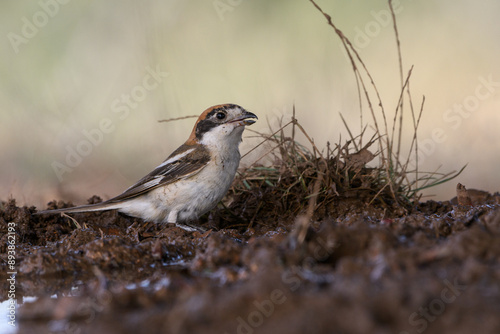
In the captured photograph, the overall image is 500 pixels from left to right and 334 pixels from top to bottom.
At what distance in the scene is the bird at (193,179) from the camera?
5.62 meters

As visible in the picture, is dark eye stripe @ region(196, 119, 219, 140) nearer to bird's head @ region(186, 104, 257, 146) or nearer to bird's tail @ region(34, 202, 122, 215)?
bird's head @ region(186, 104, 257, 146)

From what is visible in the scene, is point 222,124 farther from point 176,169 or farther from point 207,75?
point 207,75

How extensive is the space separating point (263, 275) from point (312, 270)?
1.38 ft

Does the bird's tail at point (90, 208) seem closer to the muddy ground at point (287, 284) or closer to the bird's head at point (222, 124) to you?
the bird's head at point (222, 124)

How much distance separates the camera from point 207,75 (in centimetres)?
952

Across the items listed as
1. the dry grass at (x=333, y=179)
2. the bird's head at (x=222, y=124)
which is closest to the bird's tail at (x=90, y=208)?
the bird's head at (x=222, y=124)

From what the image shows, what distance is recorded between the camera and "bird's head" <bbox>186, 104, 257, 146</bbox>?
5820mm

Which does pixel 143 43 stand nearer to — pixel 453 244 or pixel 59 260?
pixel 59 260

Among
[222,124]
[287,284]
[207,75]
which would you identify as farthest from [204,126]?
[207,75]

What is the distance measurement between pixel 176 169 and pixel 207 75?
13.3 ft

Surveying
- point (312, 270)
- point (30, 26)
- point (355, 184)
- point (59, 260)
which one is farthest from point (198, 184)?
point (30, 26)

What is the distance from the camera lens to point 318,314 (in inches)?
81.5

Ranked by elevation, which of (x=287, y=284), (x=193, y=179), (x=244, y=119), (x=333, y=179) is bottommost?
(x=333, y=179)

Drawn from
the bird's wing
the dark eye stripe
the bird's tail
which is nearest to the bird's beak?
the dark eye stripe
